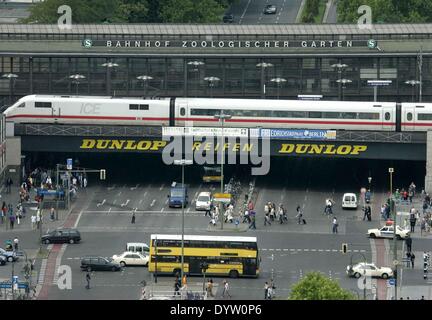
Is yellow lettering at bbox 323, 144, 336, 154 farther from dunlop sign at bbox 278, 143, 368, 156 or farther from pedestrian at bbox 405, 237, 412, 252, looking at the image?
pedestrian at bbox 405, 237, 412, 252

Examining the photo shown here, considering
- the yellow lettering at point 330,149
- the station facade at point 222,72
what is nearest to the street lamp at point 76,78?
the station facade at point 222,72

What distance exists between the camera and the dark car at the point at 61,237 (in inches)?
3514

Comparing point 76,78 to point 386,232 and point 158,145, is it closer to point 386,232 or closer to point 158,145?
point 158,145

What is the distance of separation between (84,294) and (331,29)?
7166 centimetres

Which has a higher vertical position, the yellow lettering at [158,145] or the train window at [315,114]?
the train window at [315,114]

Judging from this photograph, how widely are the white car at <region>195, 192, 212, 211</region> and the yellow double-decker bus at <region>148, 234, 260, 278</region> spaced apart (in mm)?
20568

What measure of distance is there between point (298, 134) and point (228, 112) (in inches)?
265

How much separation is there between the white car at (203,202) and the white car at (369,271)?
22.9 m

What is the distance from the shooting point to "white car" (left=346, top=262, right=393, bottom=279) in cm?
7919

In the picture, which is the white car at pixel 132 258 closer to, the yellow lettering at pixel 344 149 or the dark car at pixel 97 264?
the dark car at pixel 97 264
